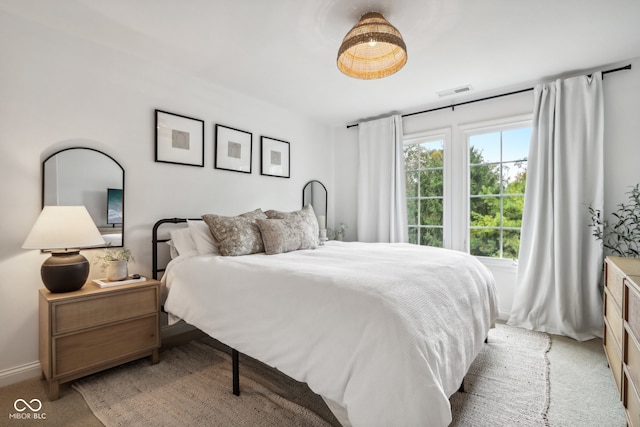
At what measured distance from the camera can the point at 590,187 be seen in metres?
2.85

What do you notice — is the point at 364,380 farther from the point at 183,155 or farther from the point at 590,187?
the point at 590,187

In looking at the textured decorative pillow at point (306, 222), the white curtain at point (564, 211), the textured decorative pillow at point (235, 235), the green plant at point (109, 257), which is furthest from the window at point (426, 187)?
the green plant at point (109, 257)

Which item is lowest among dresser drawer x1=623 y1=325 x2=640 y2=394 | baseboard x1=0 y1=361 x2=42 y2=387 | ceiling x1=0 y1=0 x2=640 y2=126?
baseboard x1=0 y1=361 x2=42 y2=387

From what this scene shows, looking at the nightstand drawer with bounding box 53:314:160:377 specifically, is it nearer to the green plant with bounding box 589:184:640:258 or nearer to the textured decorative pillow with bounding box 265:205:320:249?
the textured decorative pillow with bounding box 265:205:320:249

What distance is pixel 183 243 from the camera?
264 centimetres

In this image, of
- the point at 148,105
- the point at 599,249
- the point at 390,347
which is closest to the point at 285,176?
the point at 148,105

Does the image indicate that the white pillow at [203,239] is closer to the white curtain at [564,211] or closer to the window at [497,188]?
the window at [497,188]

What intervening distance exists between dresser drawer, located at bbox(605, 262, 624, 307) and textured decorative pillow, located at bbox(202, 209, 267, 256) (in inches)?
97.6

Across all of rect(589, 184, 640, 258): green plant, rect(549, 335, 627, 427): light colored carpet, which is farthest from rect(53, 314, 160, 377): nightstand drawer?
rect(589, 184, 640, 258): green plant

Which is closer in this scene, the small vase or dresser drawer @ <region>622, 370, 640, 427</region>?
dresser drawer @ <region>622, 370, 640, 427</region>

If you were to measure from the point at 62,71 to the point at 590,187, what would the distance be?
4598 mm

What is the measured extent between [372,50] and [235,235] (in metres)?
1.77

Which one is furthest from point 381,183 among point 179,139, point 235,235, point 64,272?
point 64,272

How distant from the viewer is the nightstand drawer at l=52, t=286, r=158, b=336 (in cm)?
190
